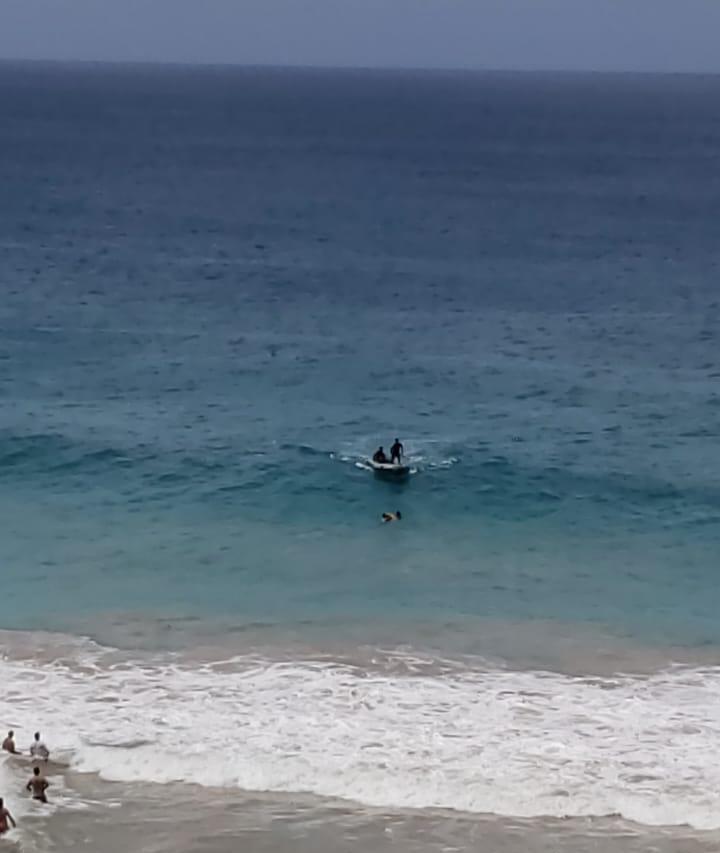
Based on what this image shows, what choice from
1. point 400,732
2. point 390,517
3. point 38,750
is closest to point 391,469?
point 390,517

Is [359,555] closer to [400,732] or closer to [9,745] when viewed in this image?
[400,732]

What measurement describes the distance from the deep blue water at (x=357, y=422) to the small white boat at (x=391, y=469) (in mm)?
656

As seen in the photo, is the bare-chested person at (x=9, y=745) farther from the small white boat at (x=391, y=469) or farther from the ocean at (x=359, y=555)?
the small white boat at (x=391, y=469)

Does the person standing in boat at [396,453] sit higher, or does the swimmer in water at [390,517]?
the person standing in boat at [396,453]

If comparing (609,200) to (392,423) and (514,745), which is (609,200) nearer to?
(392,423)

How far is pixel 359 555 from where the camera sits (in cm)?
4472

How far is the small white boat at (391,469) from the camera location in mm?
50188

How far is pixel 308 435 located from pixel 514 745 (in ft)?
79.7

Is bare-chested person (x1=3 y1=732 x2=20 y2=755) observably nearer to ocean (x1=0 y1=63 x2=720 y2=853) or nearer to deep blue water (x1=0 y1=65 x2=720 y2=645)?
ocean (x1=0 y1=63 x2=720 y2=853)

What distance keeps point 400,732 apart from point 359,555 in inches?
473

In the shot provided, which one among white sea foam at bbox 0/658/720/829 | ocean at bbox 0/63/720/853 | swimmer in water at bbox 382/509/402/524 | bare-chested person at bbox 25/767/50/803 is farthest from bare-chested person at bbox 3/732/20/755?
swimmer in water at bbox 382/509/402/524

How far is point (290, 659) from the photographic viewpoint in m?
→ 37.3

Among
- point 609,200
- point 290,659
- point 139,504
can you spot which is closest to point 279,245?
point 609,200

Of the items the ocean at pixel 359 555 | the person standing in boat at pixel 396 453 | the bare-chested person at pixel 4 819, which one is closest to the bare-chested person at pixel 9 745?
the ocean at pixel 359 555
